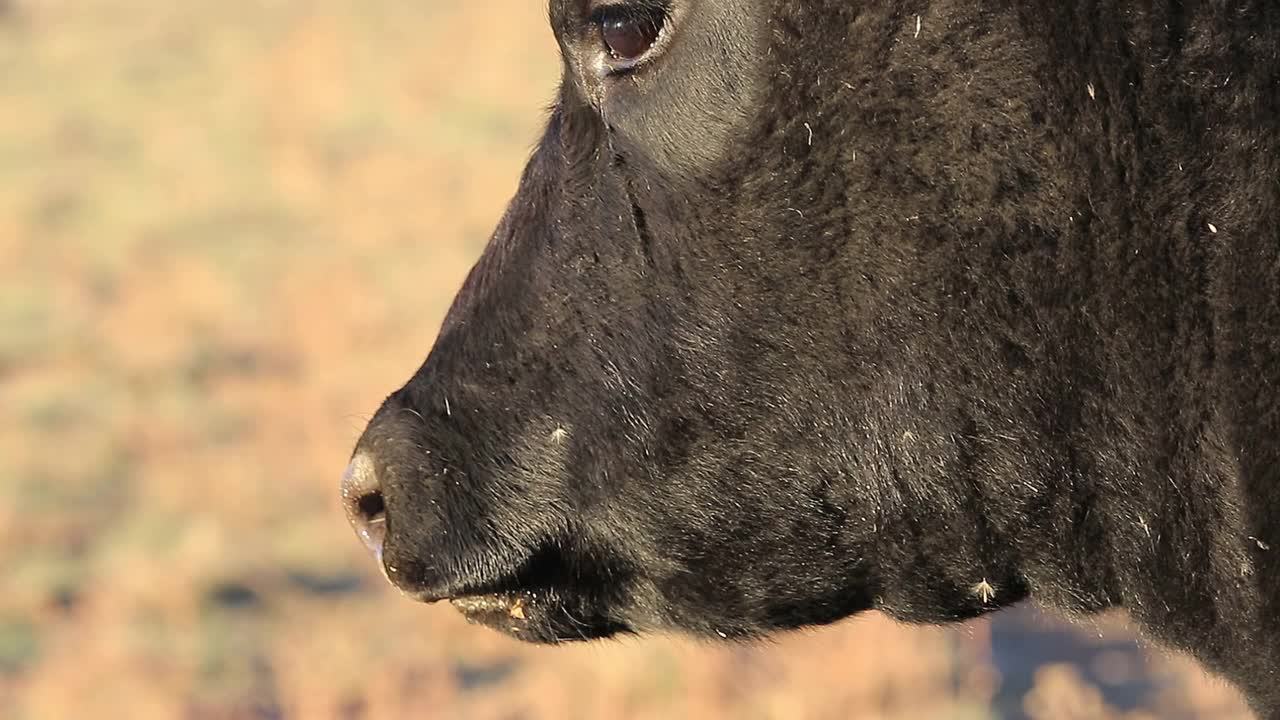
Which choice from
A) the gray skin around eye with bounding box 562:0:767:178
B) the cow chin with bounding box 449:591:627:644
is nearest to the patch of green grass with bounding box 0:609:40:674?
the cow chin with bounding box 449:591:627:644

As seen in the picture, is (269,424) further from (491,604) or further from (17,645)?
(491,604)

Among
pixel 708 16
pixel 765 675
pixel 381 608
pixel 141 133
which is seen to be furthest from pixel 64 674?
pixel 141 133

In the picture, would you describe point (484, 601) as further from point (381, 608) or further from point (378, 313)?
point (378, 313)

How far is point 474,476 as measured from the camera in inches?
123

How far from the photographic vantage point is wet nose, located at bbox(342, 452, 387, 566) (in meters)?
3.18

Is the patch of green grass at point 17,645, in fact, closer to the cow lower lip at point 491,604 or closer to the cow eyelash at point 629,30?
the cow lower lip at point 491,604

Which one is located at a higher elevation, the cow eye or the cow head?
the cow eye

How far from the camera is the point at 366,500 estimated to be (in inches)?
126

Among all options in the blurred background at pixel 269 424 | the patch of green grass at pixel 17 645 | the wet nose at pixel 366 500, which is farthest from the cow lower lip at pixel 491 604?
the patch of green grass at pixel 17 645

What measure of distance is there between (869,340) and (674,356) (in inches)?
12.9

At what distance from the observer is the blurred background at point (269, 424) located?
7.66 m

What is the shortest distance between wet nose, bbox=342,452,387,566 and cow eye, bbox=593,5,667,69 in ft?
2.68

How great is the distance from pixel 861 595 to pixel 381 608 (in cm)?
629

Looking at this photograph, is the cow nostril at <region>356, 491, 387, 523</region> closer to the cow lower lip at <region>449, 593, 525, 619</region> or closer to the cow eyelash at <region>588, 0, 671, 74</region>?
the cow lower lip at <region>449, 593, 525, 619</region>
